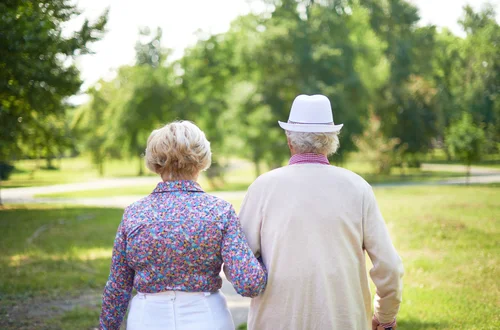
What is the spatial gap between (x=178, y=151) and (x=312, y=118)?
2.18ft

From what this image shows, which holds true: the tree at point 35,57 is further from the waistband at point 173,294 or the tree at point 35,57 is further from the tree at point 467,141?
the tree at point 467,141

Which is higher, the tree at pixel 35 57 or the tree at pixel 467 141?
the tree at pixel 35 57

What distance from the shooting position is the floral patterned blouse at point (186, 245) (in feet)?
8.13

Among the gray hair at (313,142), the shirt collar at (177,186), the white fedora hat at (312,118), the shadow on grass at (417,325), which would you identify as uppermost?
the white fedora hat at (312,118)

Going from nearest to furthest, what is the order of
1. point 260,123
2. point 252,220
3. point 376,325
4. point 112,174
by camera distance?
point 252,220
point 376,325
point 260,123
point 112,174

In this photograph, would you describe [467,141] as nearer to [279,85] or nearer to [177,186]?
[279,85]

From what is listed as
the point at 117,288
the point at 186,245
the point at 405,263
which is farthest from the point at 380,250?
the point at 405,263

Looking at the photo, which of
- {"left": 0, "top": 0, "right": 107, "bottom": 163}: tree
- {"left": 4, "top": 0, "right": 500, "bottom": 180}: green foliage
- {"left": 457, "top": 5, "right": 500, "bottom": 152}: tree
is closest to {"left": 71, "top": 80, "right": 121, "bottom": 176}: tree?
{"left": 4, "top": 0, "right": 500, "bottom": 180}: green foliage

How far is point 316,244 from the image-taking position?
258 centimetres

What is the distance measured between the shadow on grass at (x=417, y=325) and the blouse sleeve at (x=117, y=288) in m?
3.53

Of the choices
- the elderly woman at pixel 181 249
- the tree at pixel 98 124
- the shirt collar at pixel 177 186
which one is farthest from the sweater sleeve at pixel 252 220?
the tree at pixel 98 124

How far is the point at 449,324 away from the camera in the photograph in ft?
18.1

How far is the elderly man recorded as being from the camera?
8.48 feet

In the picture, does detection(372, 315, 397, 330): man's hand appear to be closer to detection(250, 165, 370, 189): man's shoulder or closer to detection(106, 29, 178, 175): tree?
detection(250, 165, 370, 189): man's shoulder
